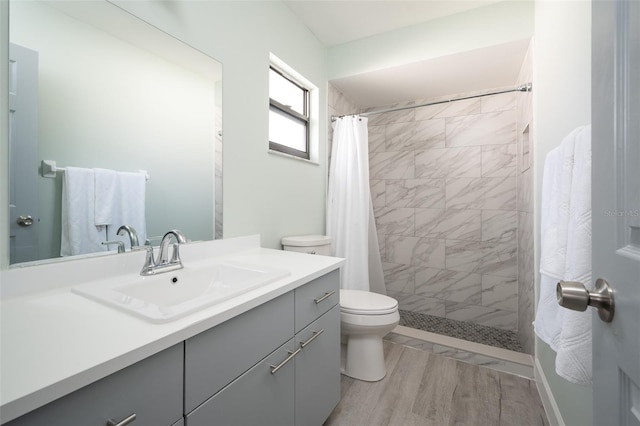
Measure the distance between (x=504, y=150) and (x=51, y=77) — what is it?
119 inches

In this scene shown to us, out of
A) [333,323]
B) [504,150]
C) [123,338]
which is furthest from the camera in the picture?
[504,150]

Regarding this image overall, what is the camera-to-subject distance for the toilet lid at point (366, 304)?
1.65 meters

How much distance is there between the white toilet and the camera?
1.64 metres

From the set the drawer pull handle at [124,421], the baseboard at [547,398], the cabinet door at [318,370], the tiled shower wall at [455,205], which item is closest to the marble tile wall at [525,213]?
the tiled shower wall at [455,205]

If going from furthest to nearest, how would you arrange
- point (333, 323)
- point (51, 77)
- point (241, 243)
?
1. point (241, 243)
2. point (333, 323)
3. point (51, 77)

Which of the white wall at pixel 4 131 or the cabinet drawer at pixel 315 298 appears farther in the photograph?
the cabinet drawer at pixel 315 298

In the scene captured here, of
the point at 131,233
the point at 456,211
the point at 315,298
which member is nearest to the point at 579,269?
the point at 315,298

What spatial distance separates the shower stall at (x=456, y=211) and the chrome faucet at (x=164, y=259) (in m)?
1.87

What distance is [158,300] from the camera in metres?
0.99

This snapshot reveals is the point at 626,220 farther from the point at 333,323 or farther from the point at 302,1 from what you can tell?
the point at 302,1

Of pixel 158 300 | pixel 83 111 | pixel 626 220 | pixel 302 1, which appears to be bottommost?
pixel 158 300

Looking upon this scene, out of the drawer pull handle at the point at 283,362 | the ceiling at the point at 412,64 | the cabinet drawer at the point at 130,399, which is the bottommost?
the drawer pull handle at the point at 283,362

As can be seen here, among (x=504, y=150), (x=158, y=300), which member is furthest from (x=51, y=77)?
(x=504, y=150)

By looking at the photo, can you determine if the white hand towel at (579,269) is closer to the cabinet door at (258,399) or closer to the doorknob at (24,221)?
the cabinet door at (258,399)
